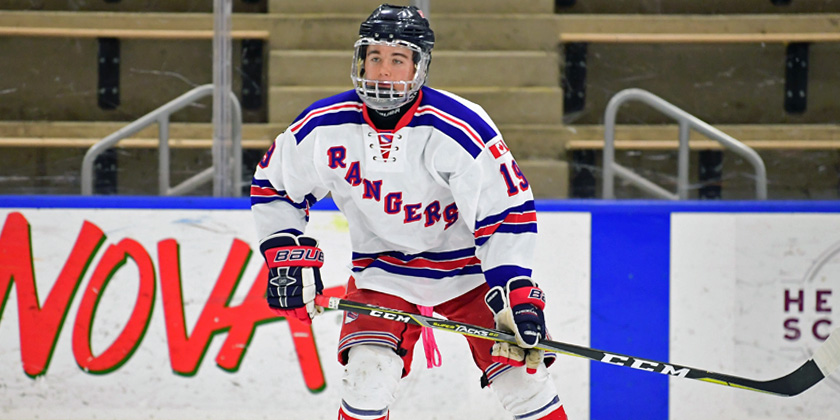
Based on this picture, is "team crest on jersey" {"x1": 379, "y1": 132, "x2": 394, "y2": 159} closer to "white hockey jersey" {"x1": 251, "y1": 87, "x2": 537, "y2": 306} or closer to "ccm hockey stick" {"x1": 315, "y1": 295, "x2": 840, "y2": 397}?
"white hockey jersey" {"x1": 251, "y1": 87, "x2": 537, "y2": 306}

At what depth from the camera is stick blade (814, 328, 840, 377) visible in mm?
2133

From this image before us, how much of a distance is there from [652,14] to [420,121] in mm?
1731

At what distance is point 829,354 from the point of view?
2.15 m

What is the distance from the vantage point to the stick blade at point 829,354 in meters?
2.13

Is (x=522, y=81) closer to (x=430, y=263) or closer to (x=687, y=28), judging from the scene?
(x=687, y=28)

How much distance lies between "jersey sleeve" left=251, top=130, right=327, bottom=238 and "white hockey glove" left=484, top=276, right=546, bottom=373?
46cm

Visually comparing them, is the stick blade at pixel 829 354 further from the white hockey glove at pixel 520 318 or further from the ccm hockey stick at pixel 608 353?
the white hockey glove at pixel 520 318

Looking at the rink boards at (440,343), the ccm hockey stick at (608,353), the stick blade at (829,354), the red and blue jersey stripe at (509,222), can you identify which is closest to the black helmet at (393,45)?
the red and blue jersey stripe at (509,222)

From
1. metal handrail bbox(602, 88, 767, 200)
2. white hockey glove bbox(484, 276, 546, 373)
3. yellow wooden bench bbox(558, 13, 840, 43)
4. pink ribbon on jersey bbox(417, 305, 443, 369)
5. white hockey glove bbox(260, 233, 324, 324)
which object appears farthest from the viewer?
Answer: yellow wooden bench bbox(558, 13, 840, 43)

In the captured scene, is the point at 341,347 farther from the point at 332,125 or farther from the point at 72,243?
the point at 72,243

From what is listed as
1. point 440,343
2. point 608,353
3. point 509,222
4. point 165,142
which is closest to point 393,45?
point 509,222

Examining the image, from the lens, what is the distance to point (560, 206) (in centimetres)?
314

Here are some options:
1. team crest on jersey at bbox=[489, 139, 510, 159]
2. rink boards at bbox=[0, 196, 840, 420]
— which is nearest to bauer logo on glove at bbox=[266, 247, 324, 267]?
team crest on jersey at bbox=[489, 139, 510, 159]

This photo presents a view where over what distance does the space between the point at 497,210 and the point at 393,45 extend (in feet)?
1.32
